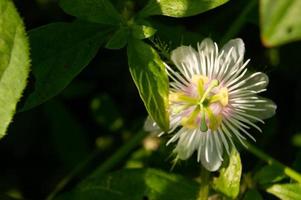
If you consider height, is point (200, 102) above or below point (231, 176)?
above

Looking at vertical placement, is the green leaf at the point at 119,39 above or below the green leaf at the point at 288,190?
above

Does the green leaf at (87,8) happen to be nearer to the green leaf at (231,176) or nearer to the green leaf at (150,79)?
the green leaf at (150,79)

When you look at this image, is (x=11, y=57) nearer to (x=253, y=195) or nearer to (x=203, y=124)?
(x=203, y=124)

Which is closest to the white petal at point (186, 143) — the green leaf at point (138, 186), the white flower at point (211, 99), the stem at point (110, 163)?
the white flower at point (211, 99)

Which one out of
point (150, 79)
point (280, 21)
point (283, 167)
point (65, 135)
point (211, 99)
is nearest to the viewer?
point (280, 21)

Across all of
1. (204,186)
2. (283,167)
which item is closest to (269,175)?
(283,167)

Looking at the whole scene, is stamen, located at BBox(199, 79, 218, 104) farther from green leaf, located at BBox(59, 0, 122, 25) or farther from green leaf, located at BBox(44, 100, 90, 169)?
green leaf, located at BBox(44, 100, 90, 169)

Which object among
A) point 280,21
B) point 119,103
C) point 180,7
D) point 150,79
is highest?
point 280,21

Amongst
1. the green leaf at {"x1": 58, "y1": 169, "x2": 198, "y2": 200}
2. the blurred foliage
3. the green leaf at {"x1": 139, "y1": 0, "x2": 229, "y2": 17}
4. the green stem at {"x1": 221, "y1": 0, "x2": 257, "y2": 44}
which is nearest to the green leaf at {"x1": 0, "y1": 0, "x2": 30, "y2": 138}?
the blurred foliage
